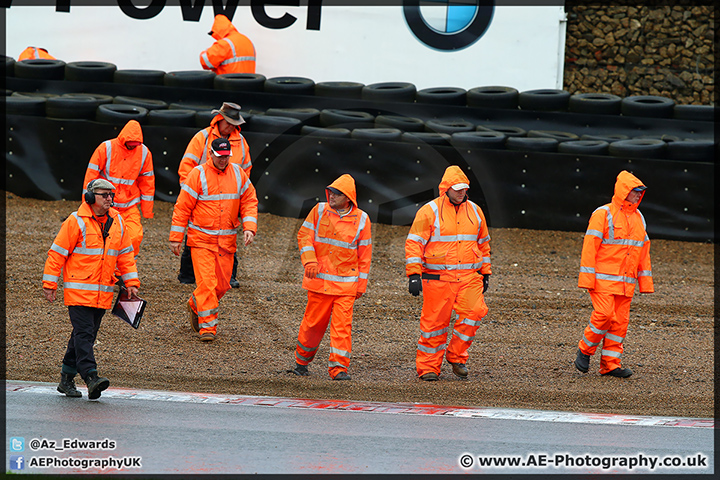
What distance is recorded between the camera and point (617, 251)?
30.5ft

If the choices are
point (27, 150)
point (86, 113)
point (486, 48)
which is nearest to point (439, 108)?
point (486, 48)

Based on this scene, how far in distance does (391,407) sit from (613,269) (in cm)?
282

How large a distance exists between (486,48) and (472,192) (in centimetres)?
380

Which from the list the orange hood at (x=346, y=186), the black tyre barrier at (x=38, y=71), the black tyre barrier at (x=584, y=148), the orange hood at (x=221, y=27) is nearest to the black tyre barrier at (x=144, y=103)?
the black tyre barrier at (x=38, y=71)

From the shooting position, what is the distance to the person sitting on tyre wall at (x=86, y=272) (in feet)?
25.3

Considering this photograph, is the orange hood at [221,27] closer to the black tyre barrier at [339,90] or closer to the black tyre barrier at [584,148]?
the black tyre barrier at [339,90]

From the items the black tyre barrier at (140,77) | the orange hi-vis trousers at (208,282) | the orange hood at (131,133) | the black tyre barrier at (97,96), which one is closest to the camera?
the orange hi-vis trousers at (208,282)

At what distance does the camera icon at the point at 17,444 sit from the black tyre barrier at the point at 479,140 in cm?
925

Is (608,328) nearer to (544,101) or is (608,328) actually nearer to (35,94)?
(544,101)

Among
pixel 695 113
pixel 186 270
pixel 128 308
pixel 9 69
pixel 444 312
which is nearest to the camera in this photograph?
pixel 128 308

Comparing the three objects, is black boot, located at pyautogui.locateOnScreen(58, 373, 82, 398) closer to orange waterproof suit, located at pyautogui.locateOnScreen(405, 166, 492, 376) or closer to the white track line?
the white track line

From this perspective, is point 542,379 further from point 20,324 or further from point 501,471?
point 20,324

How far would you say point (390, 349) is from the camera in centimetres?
1012

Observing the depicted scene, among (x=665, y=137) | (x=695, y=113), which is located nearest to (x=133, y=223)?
(x=665, y=137)
